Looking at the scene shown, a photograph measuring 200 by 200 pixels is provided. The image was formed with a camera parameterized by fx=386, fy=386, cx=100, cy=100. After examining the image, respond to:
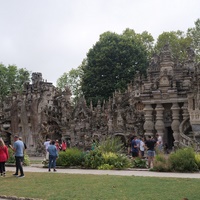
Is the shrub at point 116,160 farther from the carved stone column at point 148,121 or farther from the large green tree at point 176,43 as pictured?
the large green tree at point 176,43

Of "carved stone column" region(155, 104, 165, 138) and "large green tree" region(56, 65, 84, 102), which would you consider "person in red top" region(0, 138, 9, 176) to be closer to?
"carved stone column" region(155, 104, 165, 138)

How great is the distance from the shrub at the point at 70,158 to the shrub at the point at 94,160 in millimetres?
557

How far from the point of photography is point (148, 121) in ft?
103

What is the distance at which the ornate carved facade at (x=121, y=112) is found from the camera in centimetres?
3002

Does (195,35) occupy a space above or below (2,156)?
above

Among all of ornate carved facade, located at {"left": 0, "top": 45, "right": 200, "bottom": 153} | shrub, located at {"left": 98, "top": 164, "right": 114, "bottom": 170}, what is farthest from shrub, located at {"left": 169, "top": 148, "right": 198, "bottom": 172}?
ornate carved facade, located at {"left": 0, "top": 45, "right": 200, "bottom": 153}

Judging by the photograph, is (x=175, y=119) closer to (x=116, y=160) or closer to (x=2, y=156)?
(x=116, y=160)

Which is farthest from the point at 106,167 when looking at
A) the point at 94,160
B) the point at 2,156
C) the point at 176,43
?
Result: the point at 176,43

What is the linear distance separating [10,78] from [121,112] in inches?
1332

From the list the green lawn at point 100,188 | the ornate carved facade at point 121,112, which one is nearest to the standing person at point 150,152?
the green lawn at point 100,188

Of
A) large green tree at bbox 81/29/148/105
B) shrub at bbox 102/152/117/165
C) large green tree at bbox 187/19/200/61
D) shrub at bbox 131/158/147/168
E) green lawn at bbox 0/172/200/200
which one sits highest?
large green tree at bbox 187/19/200/61

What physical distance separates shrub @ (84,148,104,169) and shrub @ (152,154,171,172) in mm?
3460

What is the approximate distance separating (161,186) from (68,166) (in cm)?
1001

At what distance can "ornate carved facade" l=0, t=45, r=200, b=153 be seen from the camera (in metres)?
30.0
